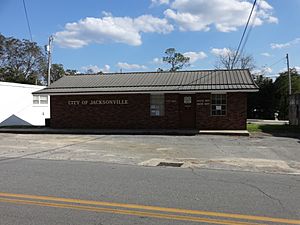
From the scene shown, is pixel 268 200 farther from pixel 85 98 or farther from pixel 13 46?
pixel 13 46

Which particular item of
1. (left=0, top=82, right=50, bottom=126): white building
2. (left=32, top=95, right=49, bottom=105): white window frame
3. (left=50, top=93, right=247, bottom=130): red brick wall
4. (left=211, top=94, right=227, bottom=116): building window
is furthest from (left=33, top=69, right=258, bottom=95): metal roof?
(left=32, top=95, right=49, bottom=105): white window frame

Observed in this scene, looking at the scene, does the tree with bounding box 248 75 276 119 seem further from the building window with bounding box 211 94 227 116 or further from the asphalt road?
the asphalt road

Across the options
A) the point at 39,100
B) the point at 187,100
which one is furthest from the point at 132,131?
the point at 39,100

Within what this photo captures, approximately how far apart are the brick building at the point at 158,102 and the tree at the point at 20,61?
1529 inches

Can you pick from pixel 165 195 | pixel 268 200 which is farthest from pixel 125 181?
pixel 268 200

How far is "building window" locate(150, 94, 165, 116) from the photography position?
2398cm

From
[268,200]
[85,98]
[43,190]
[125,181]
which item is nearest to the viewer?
[268,200]

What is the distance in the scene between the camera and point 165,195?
7.08m

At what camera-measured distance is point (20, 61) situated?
2542 inches

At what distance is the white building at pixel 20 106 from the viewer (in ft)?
98.7

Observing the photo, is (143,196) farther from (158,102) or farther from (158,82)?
(158,82)

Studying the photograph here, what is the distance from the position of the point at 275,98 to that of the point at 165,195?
47.9 metres

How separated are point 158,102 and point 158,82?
182 cm

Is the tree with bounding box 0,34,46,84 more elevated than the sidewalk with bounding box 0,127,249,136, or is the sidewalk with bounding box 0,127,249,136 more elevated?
the tree with bounding box 0,34,46,84
